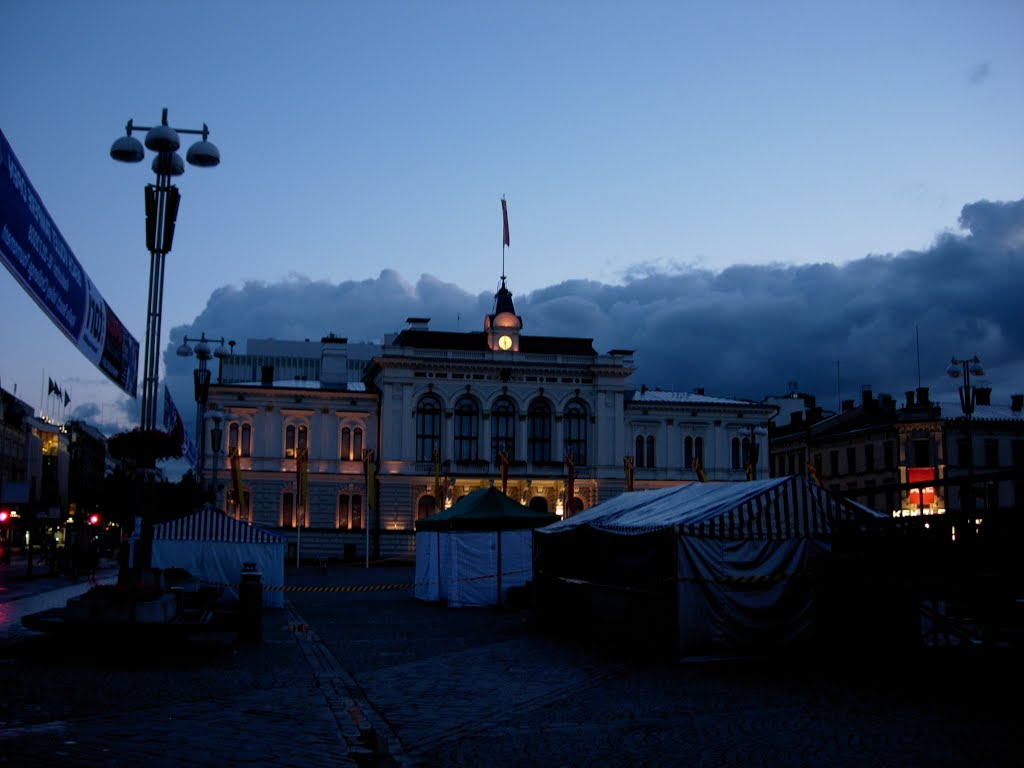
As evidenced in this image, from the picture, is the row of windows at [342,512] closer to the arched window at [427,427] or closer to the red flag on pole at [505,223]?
the arched window at [427,427]

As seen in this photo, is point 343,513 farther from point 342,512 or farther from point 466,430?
point 466,430

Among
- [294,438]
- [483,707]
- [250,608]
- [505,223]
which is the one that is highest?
[505,223]

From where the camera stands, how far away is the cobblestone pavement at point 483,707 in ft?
31.8

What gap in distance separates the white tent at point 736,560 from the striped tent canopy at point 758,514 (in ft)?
0.06

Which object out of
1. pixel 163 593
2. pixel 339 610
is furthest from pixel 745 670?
pixel 339 610

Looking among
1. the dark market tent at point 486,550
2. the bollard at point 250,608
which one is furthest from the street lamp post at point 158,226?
the dark market tent at point 486,550

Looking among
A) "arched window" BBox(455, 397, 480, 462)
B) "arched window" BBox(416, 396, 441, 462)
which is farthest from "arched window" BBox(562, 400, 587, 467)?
"arched window" BBox(416, 396, 441, 462)

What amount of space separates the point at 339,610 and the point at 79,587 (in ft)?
39.7

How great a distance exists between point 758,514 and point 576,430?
181 feet

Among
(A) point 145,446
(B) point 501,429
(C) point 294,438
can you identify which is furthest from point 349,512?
(A) point 145,446

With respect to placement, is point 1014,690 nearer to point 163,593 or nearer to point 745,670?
point 745,670

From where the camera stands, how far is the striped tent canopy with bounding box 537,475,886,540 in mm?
17281

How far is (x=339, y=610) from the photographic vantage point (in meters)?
28.7

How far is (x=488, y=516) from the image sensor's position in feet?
98.4
